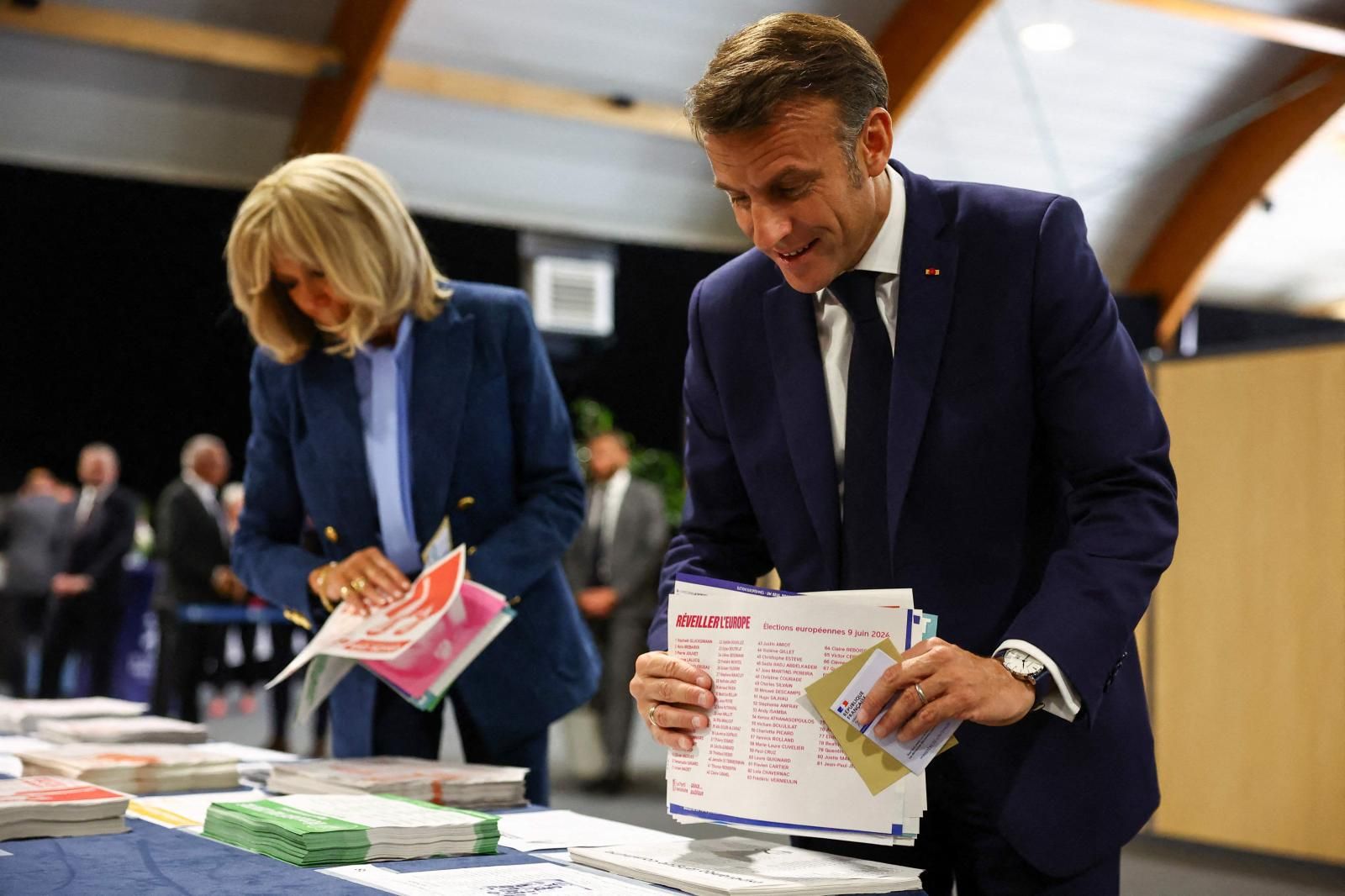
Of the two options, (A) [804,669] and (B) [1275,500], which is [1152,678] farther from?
(A) [804,669]

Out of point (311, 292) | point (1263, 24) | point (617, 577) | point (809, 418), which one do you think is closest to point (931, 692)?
point (809, 418)

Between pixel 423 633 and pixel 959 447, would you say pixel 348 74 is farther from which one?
pixel 959 447

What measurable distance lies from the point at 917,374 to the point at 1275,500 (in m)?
3.70

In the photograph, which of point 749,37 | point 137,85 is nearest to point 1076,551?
point 749,37

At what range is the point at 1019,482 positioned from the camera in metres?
1.38

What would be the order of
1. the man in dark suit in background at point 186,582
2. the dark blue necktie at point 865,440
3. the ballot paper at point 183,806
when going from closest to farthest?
the dark blue necktie at point 865,440 → the ballot paper at point 183,806 → the man in dark suit in background at point 186,582

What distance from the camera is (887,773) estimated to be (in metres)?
1.21

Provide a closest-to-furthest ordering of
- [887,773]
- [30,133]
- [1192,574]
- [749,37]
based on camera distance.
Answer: [887,773] → [749,37] → [1192,574] → [30,133]

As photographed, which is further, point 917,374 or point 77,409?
point 77,409

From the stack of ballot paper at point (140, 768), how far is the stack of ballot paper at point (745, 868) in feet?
2.15

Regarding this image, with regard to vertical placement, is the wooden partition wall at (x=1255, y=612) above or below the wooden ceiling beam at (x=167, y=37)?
below

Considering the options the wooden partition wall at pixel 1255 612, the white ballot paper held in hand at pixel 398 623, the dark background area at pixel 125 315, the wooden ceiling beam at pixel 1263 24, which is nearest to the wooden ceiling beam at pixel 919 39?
the wooden ceiling beam at pixel 1263 24

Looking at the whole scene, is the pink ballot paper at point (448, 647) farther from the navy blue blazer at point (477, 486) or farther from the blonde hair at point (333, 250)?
the blonde hair at point (333, 250)

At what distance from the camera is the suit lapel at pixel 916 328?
1.37 m
